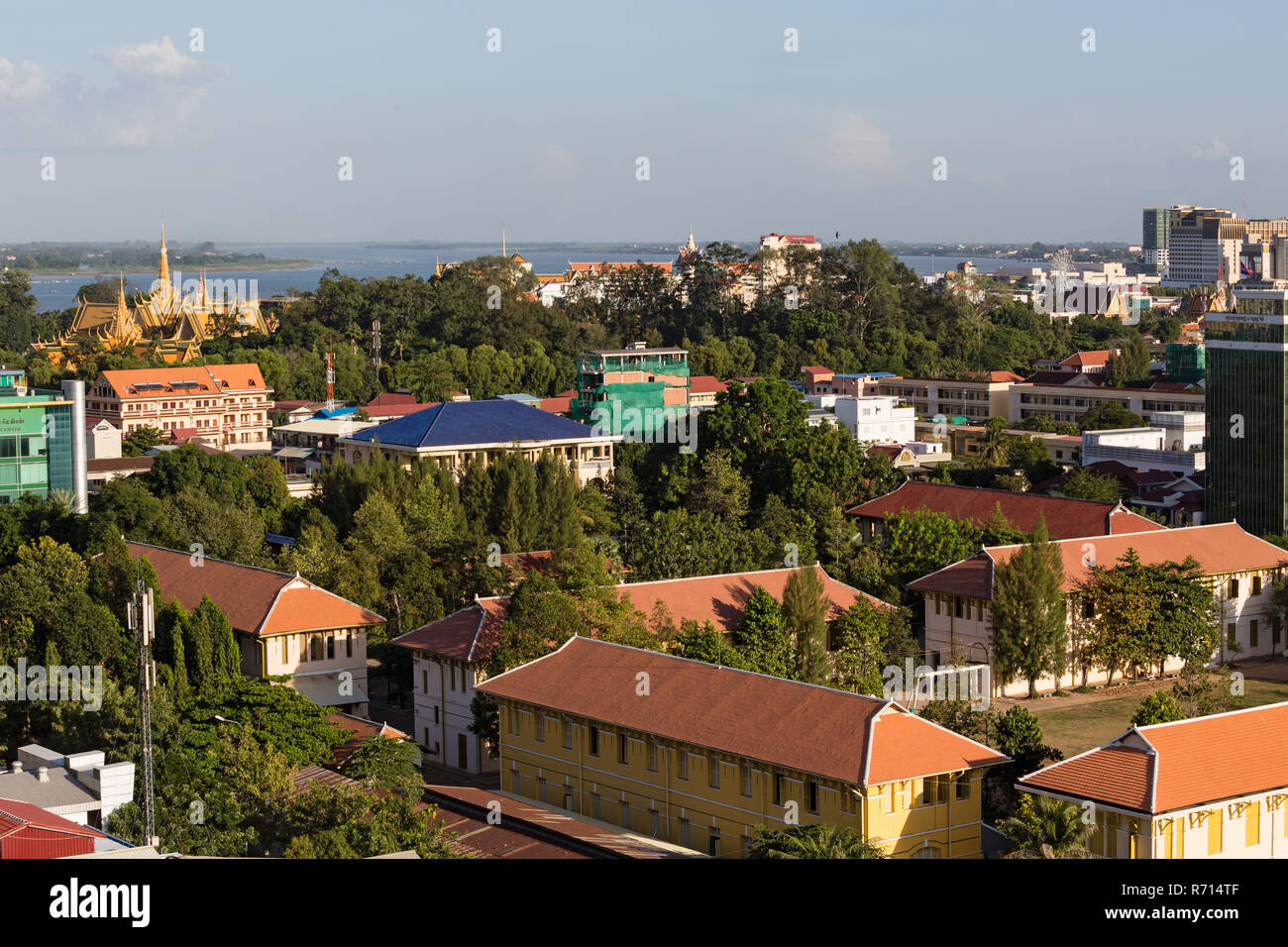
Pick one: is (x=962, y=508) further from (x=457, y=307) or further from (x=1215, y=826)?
(x=457, y=307)

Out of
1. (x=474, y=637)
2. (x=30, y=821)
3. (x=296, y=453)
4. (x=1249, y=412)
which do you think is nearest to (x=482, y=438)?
(x=296, y=453)

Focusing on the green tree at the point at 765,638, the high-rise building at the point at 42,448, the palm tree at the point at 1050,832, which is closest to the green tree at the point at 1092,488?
the green tree at the point at 765,638

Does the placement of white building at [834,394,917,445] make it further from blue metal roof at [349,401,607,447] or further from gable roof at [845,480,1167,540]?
gable roof at [845,480,1167,540]

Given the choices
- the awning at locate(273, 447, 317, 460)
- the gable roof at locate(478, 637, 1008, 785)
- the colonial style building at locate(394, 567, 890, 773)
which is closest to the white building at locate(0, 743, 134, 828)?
the gable roof at locate(478, 637, 1008, 785)

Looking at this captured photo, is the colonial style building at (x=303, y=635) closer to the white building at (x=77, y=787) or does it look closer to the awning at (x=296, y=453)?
the white building at (x=77, y=787)

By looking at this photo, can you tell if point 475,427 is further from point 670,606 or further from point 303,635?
point 670,606
